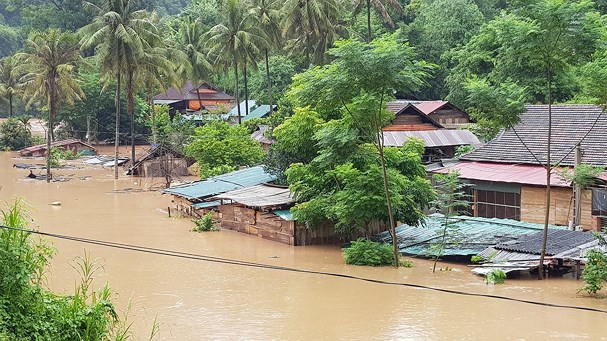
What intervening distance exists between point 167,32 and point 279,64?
13151 mm

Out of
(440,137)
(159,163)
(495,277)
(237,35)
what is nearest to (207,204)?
(440,137)

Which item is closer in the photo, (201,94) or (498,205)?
(498,205)

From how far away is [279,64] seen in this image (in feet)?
158

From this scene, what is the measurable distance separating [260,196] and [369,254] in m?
4.73

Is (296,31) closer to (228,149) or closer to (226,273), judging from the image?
(228,149)

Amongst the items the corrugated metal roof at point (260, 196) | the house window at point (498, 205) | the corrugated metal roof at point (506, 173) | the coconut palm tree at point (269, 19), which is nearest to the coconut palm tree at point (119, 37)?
the coconut palm tree at point (269, 19)

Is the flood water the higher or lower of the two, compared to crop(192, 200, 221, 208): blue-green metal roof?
lower

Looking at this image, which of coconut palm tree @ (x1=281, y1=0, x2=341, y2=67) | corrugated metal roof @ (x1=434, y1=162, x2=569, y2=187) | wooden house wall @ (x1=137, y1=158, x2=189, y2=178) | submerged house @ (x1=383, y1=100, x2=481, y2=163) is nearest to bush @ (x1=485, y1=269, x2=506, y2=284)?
corrugated metal roof @ (x1=434, y1=162, x2=569, y2=187)

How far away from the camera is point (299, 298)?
1570 centimetres

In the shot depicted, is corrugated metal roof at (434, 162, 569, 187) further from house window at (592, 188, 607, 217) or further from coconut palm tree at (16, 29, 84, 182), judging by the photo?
coconut palm tree at (16, 29, 84, 182)

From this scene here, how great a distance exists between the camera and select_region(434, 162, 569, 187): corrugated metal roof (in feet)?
66.6

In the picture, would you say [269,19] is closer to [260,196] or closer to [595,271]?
[260,196]

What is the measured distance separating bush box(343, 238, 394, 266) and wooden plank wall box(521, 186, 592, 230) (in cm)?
479

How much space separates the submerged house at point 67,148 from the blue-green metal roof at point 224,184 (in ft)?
81.5
